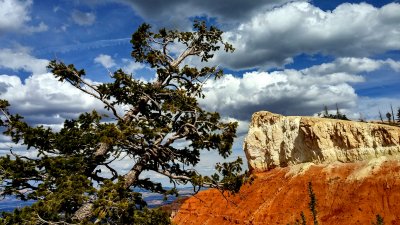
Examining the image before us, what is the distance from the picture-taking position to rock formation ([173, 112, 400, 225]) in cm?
6151

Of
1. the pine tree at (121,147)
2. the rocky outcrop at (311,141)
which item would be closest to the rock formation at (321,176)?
the rocky outcrop at (311,141)

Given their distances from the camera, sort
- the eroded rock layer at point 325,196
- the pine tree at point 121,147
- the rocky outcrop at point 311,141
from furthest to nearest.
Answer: the rocky outcrop at point 311,141 < the eroded rock layer at point 325,196 < the pine tree at point 121,147

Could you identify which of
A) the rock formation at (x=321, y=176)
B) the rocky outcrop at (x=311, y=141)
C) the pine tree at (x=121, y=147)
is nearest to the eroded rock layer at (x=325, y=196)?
the rock formation at (x=321, y=176)

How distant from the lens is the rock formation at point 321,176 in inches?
2422

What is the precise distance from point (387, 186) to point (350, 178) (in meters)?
6.32

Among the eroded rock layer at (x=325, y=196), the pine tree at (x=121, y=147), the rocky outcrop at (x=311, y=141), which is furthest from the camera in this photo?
the rocky outcrop at (x=311, y=141)

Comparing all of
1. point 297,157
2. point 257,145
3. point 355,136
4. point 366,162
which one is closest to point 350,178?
point 366,162

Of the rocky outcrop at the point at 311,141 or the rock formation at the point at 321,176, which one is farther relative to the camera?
the rocky outcrop at the point at 311,141

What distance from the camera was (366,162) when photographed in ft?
220

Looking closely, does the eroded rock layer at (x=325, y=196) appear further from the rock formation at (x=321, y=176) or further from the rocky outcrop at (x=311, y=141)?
the rocky outcrop at (x=311, y=141)

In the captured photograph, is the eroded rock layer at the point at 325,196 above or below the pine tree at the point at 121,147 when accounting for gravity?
below

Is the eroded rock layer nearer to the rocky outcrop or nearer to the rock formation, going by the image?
the rock formation

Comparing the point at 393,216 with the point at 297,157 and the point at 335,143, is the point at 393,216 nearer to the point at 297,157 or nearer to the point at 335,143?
the point at 335,143

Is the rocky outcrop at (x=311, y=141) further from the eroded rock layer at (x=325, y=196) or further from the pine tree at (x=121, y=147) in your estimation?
the pine tree at (x=121, y=147)
